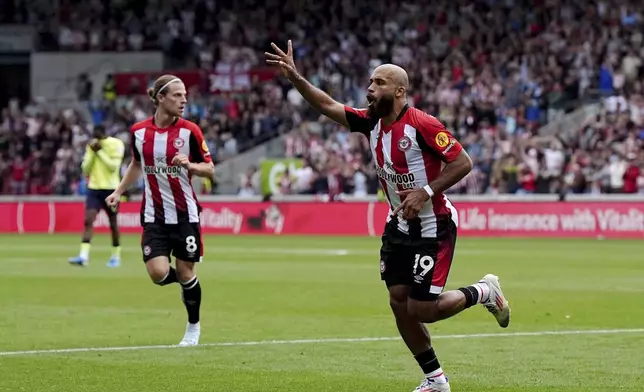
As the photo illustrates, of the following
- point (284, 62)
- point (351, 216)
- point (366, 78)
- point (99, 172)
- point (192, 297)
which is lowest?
point (351, 216)

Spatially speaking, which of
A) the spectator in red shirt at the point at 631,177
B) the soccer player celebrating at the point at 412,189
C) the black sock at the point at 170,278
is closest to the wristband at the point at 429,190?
the soccer player celebrating at the point at 412,189

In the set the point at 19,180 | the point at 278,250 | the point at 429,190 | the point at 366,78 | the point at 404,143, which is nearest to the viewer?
the point at 429,190

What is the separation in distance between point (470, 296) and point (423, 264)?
62 centimetres

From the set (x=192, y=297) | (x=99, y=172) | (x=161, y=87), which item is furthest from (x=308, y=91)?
(x=99, y=172)

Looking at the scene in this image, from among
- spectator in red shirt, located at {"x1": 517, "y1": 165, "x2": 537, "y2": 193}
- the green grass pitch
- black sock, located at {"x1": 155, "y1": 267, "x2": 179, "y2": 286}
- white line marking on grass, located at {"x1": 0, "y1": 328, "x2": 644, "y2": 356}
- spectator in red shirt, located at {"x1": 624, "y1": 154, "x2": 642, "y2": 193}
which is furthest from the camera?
spectator in red shirt, located at {"x1": 517, "y1": 165, "x2": 537, "y2": 193}

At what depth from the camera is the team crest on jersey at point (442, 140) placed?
29.6 ft

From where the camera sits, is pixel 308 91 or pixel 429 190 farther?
pixel 308 91

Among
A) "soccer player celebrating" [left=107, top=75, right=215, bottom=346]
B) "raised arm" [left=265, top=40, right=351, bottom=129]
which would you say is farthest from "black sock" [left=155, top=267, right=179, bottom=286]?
"raised arm" [left=265, top=40, right=351, bottom=129]

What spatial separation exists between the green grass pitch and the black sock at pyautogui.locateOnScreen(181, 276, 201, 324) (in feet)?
1.28

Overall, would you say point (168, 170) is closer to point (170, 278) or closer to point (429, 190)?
point (170, 278)

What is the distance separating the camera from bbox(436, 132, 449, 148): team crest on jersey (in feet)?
29.6

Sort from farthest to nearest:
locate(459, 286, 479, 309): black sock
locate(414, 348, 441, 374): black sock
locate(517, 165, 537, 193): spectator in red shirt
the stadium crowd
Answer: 1. the stadium crowd
2. locate(517, 165, 537, 193): spectator in red shirt
3. locate(459, 286, 479, 309): black sock
4. locate(414, 348, 441, 374): black sock

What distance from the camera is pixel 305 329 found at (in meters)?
13.6

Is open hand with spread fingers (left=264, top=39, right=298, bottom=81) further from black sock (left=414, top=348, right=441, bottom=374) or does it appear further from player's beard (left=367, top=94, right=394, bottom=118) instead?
black sock (left=414, top=348, right=441, bottom=374)
